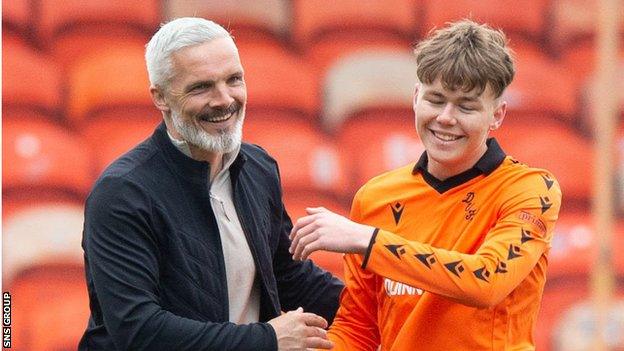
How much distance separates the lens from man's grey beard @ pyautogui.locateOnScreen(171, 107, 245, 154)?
9.19 ft

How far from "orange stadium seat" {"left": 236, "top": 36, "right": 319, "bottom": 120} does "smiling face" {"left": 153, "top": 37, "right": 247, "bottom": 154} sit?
2.16 meters

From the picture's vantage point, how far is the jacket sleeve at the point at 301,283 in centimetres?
312

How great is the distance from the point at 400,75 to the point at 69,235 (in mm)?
1419

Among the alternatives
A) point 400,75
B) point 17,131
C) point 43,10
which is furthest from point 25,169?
point 400,75

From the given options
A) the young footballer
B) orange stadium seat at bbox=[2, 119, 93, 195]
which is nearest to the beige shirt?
the young footballer

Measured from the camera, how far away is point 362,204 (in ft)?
9.50

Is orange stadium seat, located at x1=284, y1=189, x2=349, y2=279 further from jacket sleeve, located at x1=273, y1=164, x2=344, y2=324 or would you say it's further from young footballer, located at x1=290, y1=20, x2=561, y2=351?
young footballer, located at x1=290, y1=20, x2=561, y2=351

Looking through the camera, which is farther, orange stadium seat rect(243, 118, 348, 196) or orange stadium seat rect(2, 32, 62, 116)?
orange stadium seat rect(243, 118, 348, 196)

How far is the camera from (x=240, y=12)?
196 inches

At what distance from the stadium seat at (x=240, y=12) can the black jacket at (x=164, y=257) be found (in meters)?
2.00

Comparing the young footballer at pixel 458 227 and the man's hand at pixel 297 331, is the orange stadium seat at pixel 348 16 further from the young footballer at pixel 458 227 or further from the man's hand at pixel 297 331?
the man's hand at pixel 297 331

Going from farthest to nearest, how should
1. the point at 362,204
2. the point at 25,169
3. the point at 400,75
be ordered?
1. the point at 400,75
2. the point at 25,169
3. the point at 362,204

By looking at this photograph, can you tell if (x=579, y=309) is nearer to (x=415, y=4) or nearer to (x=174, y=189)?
(x=415, y=4)

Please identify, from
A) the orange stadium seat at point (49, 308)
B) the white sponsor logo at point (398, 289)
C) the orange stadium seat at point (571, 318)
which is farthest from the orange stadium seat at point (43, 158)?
the white sponsor logo at point (398, 289)
